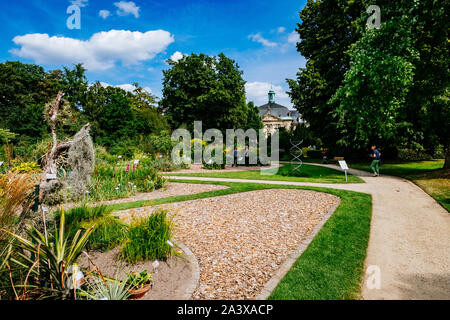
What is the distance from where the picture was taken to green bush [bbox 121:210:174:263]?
11.5ft

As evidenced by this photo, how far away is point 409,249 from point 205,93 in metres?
30.2

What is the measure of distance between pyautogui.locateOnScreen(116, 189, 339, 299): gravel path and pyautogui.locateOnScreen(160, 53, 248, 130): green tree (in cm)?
2433

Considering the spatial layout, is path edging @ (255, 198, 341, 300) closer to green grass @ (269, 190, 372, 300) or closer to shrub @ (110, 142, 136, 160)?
green grass @ (269, 190, 372, 300)

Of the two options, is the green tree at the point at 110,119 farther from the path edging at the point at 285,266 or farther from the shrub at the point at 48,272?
the shrub at the point at 48,272

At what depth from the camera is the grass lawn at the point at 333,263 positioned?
285 centimetres

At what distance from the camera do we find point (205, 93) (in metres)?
31.8

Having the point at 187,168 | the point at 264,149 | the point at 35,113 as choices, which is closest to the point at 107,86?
the point at 35,113

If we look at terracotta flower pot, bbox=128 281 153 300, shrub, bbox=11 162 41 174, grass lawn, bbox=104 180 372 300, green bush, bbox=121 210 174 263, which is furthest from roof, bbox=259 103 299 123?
terracotta flower pot, bbox=128 281 153 300

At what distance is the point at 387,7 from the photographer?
32.9 feet

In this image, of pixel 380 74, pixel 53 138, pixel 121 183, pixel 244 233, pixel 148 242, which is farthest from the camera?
pixel 380 74
